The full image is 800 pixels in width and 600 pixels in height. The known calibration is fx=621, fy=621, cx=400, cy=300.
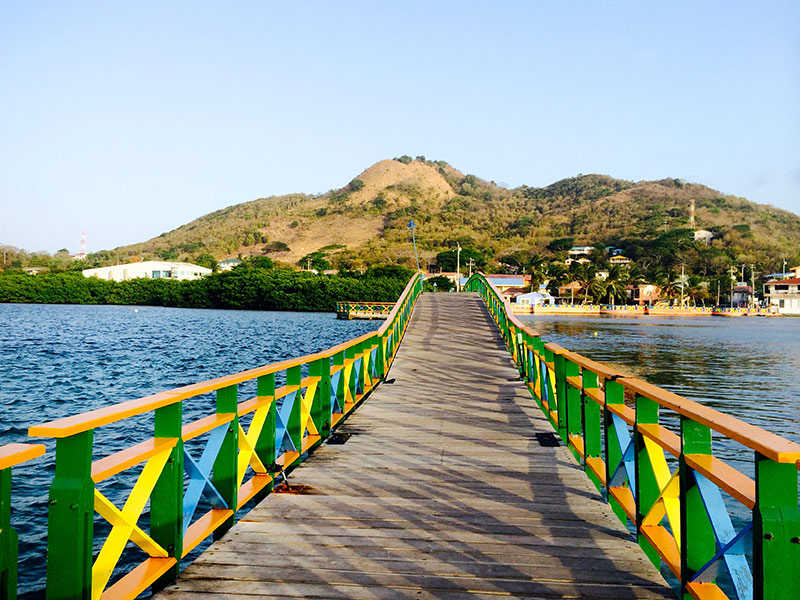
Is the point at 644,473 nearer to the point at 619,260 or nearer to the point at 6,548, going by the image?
the point at 6,548

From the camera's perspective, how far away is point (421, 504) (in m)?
4.38

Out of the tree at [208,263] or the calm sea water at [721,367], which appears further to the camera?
the tree at [208,263]

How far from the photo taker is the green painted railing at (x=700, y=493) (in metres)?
2.02

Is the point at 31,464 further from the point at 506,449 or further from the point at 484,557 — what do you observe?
the point at 484,557

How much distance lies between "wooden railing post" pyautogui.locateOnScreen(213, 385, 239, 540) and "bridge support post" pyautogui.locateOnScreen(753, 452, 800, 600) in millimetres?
2813

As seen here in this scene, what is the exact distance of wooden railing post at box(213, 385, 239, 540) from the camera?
12.5 ft

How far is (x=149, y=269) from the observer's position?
350ft

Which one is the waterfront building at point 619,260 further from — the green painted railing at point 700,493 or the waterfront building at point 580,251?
the green painted railing at point 700,493

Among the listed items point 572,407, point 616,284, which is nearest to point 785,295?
point 616,284

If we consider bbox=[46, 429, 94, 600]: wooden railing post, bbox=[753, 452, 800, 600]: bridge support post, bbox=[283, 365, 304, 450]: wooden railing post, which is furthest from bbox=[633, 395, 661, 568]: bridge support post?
bbox=[283, 365, 304, 450]: wooden railing post

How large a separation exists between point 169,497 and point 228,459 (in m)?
0.72

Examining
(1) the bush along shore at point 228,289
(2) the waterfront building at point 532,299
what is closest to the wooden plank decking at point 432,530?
(1) the bush along shore at point 228,289

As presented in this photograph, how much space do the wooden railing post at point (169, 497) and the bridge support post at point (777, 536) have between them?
8.31 ft

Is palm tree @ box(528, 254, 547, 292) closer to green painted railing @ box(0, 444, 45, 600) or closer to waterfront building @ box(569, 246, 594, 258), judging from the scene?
waterfront building @ box(569, 246, 594, 258)
